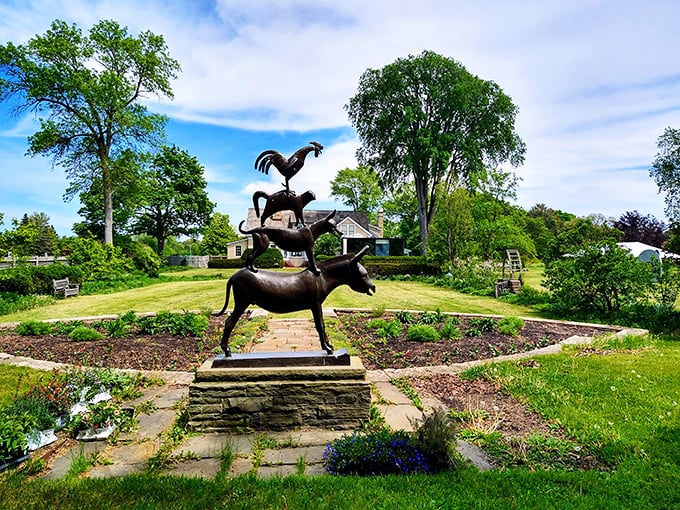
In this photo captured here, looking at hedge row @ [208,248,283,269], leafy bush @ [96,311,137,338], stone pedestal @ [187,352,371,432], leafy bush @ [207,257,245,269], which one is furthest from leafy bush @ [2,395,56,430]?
leafy bush @ [207,257,245,269]

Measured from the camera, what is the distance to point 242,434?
11.6 ft

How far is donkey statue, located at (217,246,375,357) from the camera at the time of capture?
3.84m

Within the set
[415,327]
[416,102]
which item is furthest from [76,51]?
[415,327]

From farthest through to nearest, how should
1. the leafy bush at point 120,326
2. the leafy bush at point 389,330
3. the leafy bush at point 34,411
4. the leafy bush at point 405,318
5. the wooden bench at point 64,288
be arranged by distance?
the wooden bench at point 64,288, the leafy bush at point 405,318, the leafy bush at point 389,330, the leafy bush at point 120,326, the leafy bush at point 34,411

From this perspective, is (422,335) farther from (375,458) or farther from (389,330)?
(375,458)

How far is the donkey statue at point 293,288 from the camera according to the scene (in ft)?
12.6

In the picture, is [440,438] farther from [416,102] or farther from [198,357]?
[416,102]

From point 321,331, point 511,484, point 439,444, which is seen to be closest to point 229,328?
point 321,331

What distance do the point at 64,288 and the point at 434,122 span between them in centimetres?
2389

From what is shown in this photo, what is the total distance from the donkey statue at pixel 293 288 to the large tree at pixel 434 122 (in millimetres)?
23508

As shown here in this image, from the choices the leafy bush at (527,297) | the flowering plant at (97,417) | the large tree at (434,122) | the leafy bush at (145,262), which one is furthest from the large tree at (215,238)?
the flowering plant at (97,417)

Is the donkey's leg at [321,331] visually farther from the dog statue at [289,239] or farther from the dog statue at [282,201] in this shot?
the dog statue at [282,201]

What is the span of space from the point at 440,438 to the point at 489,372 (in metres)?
2.50

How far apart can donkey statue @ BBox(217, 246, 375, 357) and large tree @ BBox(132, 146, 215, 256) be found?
35.9 meters
